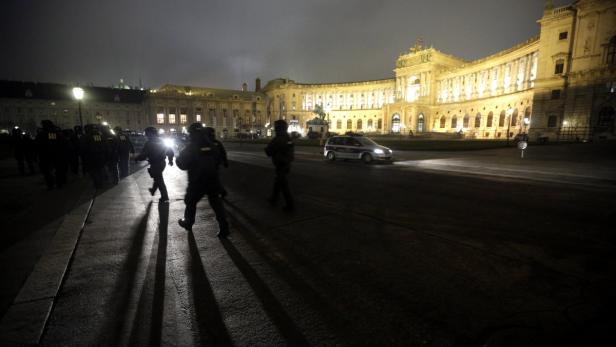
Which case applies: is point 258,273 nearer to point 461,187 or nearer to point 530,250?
point 530,250

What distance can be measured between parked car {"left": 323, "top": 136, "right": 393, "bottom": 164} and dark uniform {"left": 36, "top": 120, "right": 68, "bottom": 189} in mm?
13360

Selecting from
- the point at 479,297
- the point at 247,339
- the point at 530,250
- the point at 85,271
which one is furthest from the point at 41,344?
the point at 530,250

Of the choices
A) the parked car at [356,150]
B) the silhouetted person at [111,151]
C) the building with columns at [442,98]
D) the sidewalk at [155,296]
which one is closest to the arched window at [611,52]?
the building with columns at [442,98]

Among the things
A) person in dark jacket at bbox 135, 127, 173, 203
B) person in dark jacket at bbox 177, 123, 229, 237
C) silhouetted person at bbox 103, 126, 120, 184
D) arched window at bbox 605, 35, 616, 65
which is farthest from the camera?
arched window at bbox 605, 35, 616, 65

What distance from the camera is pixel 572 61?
4172 centimetres

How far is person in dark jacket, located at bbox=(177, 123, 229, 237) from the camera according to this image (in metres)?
4.91

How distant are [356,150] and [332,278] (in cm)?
1471

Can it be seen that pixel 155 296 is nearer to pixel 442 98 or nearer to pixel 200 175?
pixel 200 175

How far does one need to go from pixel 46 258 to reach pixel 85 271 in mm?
685

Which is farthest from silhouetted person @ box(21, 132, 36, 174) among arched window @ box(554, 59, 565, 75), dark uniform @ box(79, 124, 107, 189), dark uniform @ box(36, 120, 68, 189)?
arched window @ box(554, 59, 565, 75)

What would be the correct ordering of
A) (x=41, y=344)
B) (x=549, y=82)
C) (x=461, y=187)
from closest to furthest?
1. (x=41, y=344)
2. (x=461, y=187)
3. (x=549, y=82)

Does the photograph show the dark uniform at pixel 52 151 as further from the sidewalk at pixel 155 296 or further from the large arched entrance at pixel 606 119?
the large arched entrance at pixel 606 119

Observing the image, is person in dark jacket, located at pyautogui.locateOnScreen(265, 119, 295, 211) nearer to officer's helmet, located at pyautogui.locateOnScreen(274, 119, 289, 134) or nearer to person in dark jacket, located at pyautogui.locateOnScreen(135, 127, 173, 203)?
officer's helmet, located at pyautogui.locateOnScreen(274, 119, 289, 134)

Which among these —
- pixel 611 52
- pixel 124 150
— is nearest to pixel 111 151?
pixel 124 150
